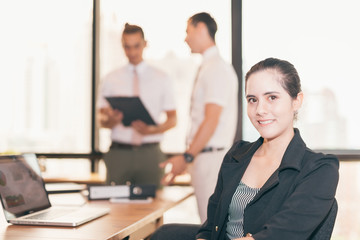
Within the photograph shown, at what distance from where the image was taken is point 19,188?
218 centimetres

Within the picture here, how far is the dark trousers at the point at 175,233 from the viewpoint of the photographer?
6.76 feet

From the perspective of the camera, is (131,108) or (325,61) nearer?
(131,108)

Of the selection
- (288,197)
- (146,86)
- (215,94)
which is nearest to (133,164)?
(146,86)

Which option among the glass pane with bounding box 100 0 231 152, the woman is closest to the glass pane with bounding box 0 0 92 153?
the glass pane with bounding box 100 0 231 152

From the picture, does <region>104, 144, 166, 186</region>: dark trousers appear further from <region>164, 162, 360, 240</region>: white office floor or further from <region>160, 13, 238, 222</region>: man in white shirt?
<region>164, 162, 360, 240</region>: white office floor

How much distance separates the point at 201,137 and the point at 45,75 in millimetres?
2835

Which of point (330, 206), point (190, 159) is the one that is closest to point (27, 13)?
point (190, 159)

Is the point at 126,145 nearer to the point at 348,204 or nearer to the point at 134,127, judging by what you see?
the point at 134,127

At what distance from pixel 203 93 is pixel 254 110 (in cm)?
129

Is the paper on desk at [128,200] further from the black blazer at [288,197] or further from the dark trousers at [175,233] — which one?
the black blazer at [288,197]

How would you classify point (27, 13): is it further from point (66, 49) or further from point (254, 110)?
point (254, 110)

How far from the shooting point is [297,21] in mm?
4723

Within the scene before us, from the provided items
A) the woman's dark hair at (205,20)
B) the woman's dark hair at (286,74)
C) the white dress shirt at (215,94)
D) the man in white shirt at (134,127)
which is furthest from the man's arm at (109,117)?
the woman's dark hair at (286,74)

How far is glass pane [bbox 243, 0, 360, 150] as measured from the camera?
4.64 m
